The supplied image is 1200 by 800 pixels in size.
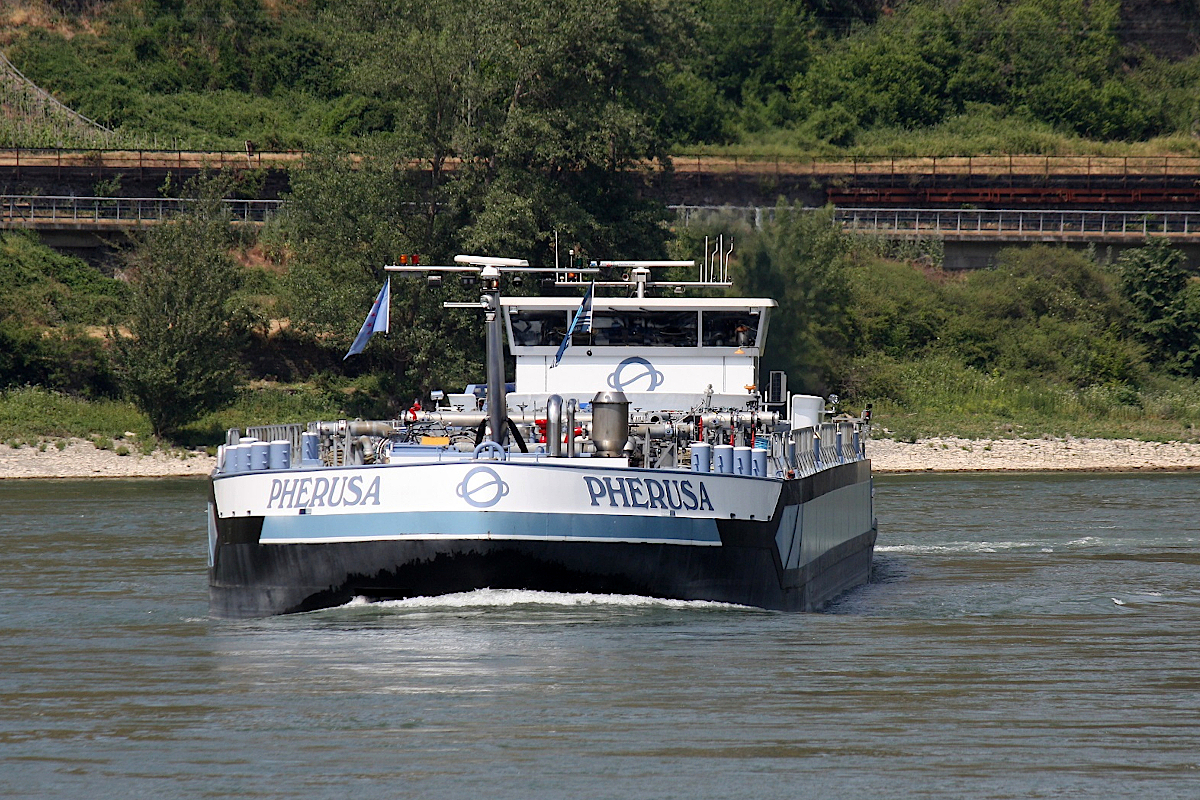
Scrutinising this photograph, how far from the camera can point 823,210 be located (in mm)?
63188

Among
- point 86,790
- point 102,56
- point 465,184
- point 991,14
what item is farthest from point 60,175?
point 86,790

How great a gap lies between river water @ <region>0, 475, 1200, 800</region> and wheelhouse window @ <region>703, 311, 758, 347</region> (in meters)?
4.67

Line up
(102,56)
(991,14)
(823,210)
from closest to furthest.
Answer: (823,210), (102,56), (991,14)

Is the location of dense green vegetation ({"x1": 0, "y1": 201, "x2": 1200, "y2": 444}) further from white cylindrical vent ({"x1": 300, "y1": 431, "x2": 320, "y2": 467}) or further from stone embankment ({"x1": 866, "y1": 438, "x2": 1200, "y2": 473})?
white cylindrical vent ({"x1": 300, "y1": 431, "x2": 320, "y2": 467})

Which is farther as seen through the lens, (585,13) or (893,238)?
(893,238)

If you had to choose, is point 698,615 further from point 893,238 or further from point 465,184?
point 893,238

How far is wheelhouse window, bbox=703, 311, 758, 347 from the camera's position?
24516mm

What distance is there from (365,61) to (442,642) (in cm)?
3958

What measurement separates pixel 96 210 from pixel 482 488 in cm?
5301

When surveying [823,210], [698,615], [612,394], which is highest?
[823,210]

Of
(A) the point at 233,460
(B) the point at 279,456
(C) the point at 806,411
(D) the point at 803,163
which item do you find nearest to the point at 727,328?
(C) the point at 806,411

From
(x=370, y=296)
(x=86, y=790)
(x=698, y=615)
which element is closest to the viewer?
(x=86, y=790)

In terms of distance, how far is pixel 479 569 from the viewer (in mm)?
16797

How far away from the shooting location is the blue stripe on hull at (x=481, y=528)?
16.6 meters
